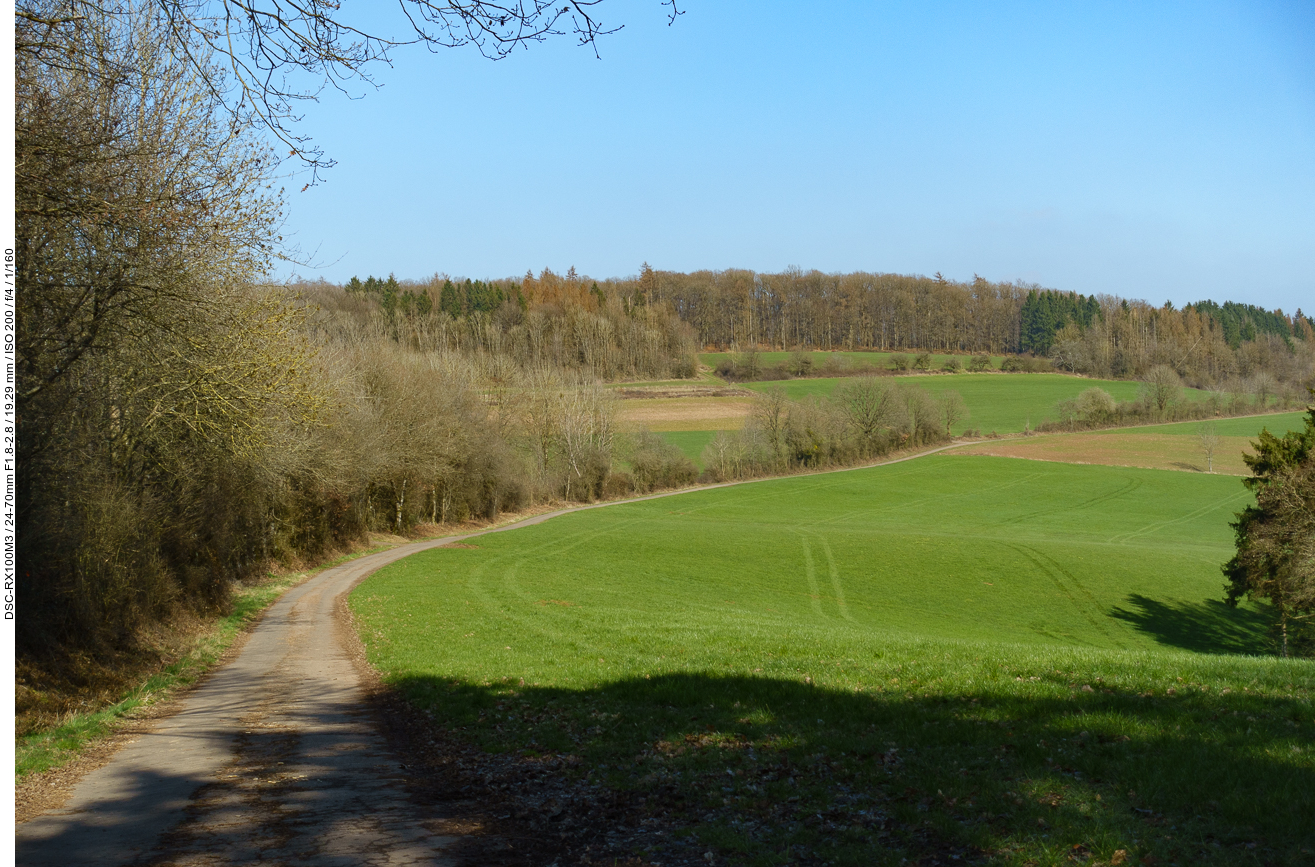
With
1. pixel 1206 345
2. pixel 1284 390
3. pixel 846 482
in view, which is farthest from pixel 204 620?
pixel 1206 345

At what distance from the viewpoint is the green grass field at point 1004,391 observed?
111812 mm

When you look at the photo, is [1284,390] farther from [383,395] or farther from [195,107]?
[195,107]

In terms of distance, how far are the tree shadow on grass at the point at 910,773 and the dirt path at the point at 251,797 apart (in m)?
1.05

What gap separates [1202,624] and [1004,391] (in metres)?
99.0

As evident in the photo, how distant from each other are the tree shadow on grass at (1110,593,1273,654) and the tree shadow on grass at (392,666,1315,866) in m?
29.9

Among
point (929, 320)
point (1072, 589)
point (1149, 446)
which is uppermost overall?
point (929, 320)

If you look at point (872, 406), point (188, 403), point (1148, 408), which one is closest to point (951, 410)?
point (872, 406)

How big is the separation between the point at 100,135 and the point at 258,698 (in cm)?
823

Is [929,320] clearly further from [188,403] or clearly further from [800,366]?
[188,403]

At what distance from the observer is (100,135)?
9734mm

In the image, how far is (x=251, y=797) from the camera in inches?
290

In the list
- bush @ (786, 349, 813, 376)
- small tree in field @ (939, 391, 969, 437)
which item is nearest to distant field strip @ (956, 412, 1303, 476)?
small tree in field @ (939, 391, 969, 437)

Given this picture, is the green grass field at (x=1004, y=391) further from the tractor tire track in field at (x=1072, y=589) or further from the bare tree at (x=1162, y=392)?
the tractor tire track in field at (x=1072, y=589)

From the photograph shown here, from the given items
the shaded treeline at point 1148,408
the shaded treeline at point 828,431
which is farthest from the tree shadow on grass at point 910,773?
the shaded treeline at point 1148,408
